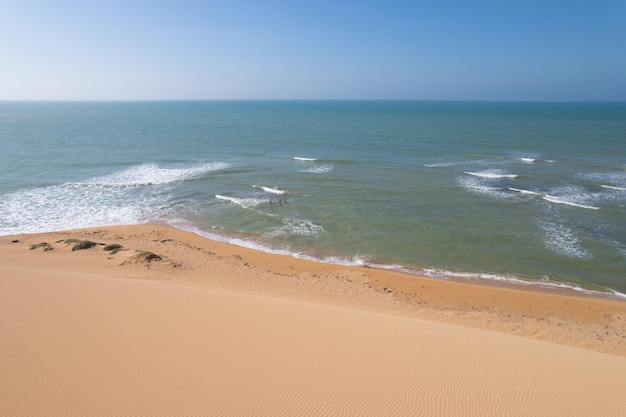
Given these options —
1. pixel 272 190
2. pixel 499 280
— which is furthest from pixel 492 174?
pixel 499 280

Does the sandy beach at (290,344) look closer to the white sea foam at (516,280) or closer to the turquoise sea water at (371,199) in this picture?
the white sea foam at (516,280)

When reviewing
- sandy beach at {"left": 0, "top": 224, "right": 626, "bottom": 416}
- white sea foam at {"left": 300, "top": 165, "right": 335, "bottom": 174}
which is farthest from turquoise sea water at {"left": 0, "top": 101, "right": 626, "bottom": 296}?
sandy beach at {"left": 0, "top": 224, "right": 626, "bottom": 416}

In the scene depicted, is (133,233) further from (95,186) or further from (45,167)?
(45,167)

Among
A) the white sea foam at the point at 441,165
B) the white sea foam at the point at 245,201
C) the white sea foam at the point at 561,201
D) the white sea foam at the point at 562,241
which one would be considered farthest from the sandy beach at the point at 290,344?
the white sea foam at the point at 441,165

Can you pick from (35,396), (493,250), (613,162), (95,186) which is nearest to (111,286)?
(35,396)

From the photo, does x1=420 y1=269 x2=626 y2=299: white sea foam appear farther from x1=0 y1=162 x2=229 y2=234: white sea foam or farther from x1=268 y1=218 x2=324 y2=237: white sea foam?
x1=0 y1=162 x2=229 y2=234: white sea foam
